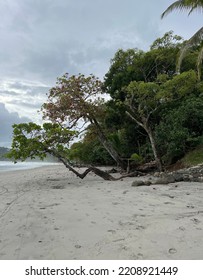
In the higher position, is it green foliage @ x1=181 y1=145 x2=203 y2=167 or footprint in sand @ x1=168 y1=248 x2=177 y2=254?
green foliage @ x1=181 y1=145 x2=203 y2=167

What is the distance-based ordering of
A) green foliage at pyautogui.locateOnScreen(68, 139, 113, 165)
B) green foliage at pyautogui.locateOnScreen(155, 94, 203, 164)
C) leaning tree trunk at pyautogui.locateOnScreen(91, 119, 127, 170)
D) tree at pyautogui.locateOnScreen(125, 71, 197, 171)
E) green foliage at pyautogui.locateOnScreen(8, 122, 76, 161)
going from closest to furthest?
green foliage at pyautogui.locateOnScreen(8, 122, 76, 161)
tree at pyautogui.locateOnScreen(125, 71, 197, 171)
green foliage at pyautogui.locateOnScreen(155, 94, 203, 164)
leaning tree trunk at pyautogui.locateOnScreen(91, 119, 127, 170)
green foliage at pyautogui.locateOnScreen(68, 139, 113, 165)

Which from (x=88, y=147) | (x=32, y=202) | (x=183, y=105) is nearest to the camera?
(x=32, y=202)

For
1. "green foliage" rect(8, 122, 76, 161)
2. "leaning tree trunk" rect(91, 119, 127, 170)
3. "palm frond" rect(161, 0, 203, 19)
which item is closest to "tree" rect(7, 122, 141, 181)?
"green foliage" rect(8, 122, 76, 161)

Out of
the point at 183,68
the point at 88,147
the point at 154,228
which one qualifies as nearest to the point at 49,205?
the point at 154,228

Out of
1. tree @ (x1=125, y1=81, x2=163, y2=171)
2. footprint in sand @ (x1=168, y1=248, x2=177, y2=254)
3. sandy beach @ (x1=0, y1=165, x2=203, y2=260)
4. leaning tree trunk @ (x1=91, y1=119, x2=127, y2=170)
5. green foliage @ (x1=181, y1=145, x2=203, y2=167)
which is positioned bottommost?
footprint in sand @ (x1=168, y1=248, x2=177, y2=254)

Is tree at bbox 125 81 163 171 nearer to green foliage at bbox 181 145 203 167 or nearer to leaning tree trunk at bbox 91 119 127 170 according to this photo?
green foliage at bbox 181 145 203 167

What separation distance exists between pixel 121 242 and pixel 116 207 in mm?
1989

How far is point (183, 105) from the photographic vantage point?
631 inches

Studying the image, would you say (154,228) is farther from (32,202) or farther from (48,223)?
(32,202)

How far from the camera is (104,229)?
13.6ft

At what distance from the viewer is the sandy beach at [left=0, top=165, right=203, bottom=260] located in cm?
331

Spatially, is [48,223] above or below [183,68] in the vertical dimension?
below

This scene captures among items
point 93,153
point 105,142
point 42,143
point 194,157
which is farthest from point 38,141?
point 93,153

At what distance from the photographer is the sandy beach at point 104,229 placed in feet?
10.9
